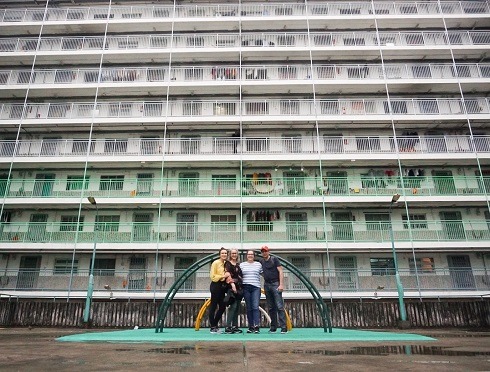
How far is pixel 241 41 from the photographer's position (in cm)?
2820

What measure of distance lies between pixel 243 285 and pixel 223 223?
1520 centimetres

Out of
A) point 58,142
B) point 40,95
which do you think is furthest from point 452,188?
point 40,95

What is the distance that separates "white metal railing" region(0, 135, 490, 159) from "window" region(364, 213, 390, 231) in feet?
14.9

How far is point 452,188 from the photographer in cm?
2427

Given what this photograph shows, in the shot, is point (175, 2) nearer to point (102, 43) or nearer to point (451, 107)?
point (102, 43)

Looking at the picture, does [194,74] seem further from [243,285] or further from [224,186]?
[243,285]

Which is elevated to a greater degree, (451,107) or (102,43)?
(102,43)

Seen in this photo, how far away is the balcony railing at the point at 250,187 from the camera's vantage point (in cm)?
2392

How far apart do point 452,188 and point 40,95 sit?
31.0 m

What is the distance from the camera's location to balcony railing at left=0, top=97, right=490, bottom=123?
26.1 m

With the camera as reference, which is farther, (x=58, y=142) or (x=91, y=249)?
(x=58, y=142)

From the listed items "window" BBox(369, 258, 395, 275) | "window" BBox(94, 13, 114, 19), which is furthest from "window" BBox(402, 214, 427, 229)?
"window" BBox(94, 13, 114, 19)

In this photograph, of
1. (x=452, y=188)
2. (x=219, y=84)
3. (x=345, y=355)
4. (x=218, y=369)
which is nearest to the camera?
(x=218, y=369)

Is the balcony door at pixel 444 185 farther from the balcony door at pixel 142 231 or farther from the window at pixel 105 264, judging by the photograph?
the window at pixel 105 264
